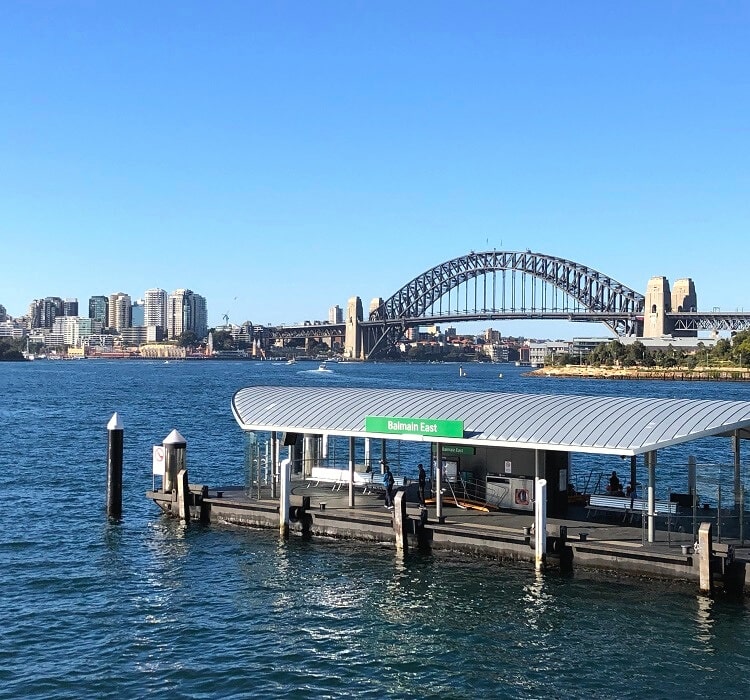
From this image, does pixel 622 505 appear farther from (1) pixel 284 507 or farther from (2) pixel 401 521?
(1) pixel 284 507

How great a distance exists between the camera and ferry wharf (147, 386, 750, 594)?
2027 cm

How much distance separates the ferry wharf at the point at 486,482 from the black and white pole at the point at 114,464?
1346mm

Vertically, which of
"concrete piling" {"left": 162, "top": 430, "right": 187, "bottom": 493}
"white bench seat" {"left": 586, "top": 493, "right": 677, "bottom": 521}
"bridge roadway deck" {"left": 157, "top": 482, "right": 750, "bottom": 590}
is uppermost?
"concrete piling" {"left": 162, "top": 430, "right": 187, "bottom": 493}

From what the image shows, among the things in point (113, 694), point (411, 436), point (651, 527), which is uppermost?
point (411, 436)

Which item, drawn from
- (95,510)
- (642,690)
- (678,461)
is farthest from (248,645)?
(678,461)

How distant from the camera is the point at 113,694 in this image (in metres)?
15.2

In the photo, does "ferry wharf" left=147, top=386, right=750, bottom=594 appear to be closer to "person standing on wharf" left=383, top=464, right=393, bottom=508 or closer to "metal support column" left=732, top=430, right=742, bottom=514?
"metal support column" left=732, top=430, right=742, bottom=514

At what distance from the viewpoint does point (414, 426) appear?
75.8ft

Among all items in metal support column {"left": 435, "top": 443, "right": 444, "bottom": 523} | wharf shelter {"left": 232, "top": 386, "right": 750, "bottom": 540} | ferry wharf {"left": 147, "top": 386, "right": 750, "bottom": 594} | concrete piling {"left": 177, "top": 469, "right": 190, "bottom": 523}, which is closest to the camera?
ferry wharf {"left": 147, "top": 386, "right": 750, "bottom": 594}

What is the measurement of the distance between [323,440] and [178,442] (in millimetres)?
4067

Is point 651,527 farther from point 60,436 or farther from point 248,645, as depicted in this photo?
point 60,436

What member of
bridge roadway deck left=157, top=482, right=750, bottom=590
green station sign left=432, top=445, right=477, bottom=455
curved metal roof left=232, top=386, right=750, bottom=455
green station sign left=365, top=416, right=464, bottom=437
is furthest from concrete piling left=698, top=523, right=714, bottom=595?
green station sign left=432, top=445, right=477, bottom=455

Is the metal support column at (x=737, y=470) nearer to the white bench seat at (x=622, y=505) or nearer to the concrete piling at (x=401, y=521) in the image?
the white bench seat at (x=622, y=505)

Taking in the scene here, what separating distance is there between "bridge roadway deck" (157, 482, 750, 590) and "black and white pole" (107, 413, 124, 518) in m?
3.25
